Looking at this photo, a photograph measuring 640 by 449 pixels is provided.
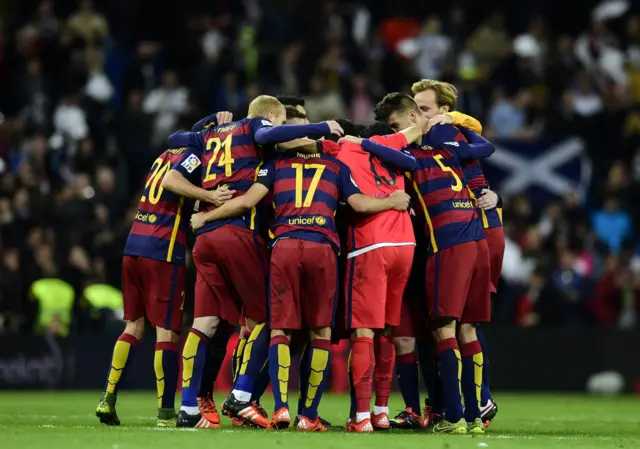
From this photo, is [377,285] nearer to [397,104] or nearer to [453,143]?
[453,143]

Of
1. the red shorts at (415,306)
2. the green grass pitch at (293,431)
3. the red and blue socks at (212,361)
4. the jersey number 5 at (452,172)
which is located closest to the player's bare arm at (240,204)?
the red and blue socks at (212,361)

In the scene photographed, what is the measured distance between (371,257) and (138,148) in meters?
10.2

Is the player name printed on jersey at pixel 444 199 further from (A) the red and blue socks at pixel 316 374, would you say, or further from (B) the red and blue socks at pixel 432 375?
(A) the red and blue socks at pixel 316 374

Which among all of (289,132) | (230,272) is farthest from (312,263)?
(289,132)

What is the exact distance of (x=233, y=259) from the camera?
33.8ft

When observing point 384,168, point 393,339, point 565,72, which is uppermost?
point 565,72

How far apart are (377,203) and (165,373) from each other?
7.26 ft

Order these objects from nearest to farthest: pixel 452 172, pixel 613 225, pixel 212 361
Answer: pixel 452 172
pixel 212 361
pixel 613 225

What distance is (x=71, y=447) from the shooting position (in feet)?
27.2

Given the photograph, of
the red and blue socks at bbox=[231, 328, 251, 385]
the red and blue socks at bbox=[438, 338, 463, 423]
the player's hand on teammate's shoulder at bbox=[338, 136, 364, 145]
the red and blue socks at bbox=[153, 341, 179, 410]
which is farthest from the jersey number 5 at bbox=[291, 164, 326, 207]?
the red and blue socks at bbox=[153, 341, 179, 410]

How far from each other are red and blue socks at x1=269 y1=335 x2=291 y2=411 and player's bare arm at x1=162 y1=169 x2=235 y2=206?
120cm

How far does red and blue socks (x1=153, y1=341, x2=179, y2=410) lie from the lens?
10586 mm

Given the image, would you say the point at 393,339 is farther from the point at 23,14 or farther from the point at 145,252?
the point at 23,14

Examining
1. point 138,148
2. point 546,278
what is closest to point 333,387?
point 546,278
